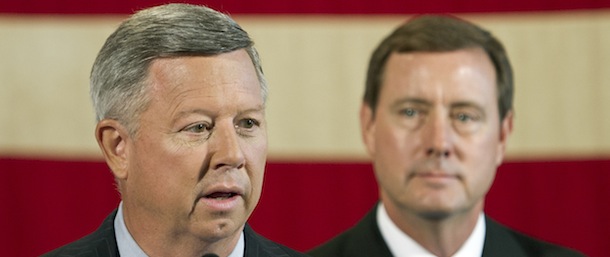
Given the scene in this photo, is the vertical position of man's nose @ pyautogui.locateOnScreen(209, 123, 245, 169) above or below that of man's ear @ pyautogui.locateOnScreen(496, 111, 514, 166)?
above

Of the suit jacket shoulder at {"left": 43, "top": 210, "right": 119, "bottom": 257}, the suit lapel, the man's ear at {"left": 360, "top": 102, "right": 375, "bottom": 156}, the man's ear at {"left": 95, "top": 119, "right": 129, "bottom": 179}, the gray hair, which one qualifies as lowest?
the suit lapel

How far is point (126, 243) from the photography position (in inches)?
69.3

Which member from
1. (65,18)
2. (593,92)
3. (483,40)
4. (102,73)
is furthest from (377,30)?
(102,73)

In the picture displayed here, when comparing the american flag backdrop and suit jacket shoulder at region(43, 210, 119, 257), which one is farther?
the american flag backdrop

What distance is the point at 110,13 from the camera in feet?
11.1

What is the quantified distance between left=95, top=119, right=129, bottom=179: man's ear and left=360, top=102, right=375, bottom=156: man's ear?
780mm

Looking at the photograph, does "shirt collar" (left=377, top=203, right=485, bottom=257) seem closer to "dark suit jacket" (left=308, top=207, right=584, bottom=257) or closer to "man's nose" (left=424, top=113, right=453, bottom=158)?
"dark suit jacket" (left=308, top=207, right=584, bottom=257)

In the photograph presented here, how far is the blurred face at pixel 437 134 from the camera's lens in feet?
7.54

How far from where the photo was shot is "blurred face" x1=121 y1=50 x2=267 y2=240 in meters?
1.61

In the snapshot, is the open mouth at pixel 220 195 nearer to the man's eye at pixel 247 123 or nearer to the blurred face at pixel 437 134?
the man's eye at pixel 247 123

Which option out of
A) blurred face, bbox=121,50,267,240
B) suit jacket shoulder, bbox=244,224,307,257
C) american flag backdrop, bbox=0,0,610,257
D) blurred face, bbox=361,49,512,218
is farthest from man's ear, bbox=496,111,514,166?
american flag backdrop, bbox=0,0,610,257

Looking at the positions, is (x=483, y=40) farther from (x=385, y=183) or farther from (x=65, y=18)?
(x=65, y=18)

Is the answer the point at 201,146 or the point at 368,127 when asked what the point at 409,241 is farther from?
the point at 201,146

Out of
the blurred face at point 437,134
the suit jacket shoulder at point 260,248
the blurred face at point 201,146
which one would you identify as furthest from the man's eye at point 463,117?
the blurred face at point 201,146
